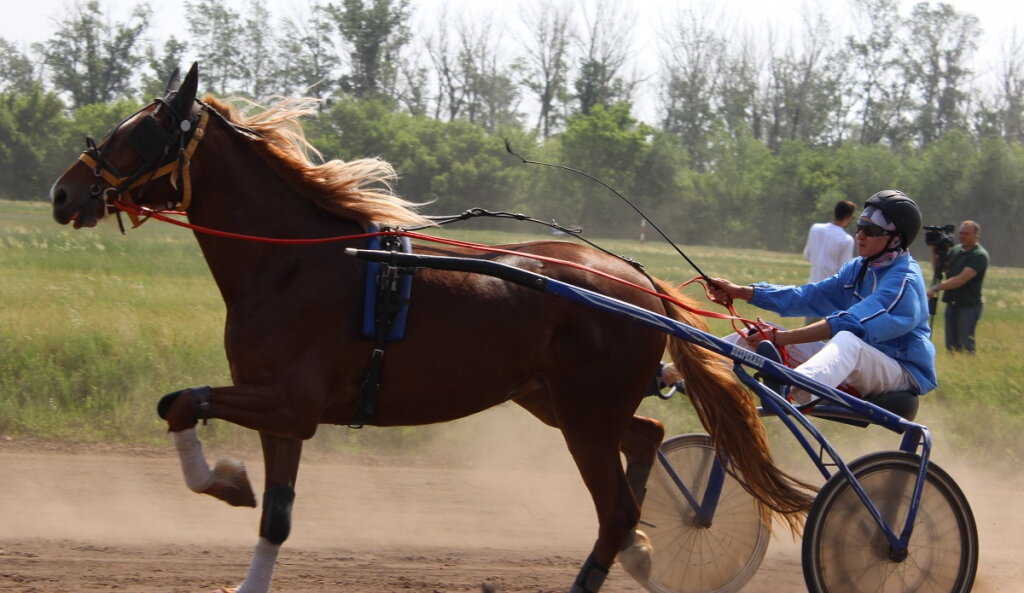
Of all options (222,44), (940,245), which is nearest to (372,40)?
(222,44)

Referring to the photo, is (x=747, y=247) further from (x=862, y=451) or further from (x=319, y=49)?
(x=862, y=451)

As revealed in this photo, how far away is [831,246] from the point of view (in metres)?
9.05

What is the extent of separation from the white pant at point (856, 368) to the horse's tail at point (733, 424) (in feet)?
1.17

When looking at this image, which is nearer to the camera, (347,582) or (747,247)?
(347,582)

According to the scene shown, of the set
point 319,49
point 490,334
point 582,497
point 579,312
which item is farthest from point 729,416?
point 319,49

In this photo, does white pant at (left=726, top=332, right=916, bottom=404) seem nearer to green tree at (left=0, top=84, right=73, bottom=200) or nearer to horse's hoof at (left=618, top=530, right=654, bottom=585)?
horse's hoof at (left=618, top=530, right=654, bottom=585)

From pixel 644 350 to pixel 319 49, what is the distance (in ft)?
Result: 117

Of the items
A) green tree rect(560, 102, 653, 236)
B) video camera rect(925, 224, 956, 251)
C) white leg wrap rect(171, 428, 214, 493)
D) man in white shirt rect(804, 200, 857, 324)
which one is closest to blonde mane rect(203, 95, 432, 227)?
white leg wrap rect(171, 428, 214, 493)

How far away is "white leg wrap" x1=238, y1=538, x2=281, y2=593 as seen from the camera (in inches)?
152

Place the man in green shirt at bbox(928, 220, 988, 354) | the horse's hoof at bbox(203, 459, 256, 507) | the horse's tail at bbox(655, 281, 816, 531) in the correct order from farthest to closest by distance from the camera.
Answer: the man in green shirt at bbox(928, 220, 988, 354)
the horse's tail at bbox(655, 281, 816, 531)
the horse's hoof at bbox(203, 459, 256, 507)

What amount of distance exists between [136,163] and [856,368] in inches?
116

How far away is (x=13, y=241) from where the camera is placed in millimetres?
16516

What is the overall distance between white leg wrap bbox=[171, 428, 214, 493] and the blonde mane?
105cm

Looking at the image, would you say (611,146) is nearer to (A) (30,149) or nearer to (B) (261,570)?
(A) (30,149)
